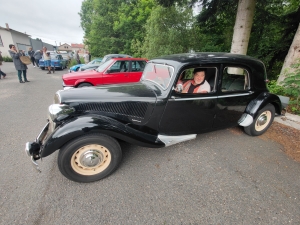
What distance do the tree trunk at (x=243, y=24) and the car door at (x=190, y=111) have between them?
11.7 feet

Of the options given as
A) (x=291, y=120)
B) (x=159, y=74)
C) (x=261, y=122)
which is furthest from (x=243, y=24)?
(x=159, y=74)

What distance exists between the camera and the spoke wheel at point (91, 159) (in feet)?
6.50

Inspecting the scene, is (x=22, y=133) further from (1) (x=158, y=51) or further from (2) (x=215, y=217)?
(1) (x=158, y=51)

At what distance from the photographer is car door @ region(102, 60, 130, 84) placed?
5723 millimetres

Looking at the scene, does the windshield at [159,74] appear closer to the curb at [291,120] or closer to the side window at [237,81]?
→ the side window at [237,81]

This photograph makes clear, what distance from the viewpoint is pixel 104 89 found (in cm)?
248

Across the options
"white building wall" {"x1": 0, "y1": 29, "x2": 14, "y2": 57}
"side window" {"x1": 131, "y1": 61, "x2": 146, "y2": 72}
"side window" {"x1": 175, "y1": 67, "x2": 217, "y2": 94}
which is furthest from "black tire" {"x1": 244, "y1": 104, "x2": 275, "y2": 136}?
"white building wall" {"x1": 0, "y1": 29, "x2": 14, "y2": 57}

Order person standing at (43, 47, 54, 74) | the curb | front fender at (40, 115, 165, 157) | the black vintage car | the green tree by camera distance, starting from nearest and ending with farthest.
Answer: front fender at (40, 115, 165, 157), the black vintage car, the curb, the green tree, person standing at (43, 47, 54, 74)

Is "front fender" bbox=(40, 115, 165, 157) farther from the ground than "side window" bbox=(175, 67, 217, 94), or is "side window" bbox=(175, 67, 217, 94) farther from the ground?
"side window" bbox=(175, 67, 217, 94)

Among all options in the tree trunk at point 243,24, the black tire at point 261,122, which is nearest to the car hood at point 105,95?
the black tire at point 261,122

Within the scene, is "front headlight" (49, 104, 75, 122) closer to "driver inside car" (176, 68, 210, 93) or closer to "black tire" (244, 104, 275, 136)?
"driver inside car" (176, 68, 210, 93)

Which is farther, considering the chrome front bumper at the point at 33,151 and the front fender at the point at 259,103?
the front fender at the point at 259,103

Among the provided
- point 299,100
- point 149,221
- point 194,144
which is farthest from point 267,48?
point 149,221

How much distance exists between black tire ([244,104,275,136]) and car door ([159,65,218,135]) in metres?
1.14
